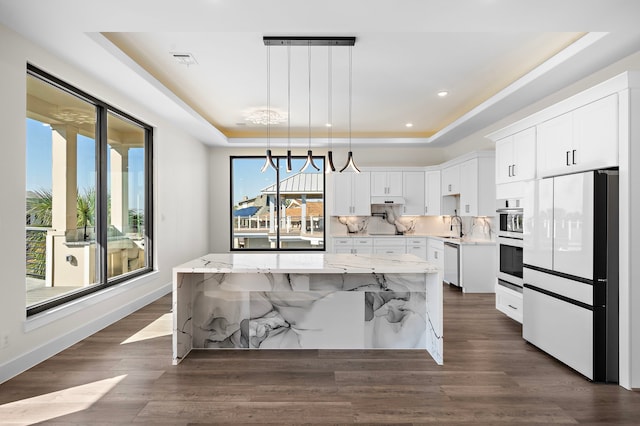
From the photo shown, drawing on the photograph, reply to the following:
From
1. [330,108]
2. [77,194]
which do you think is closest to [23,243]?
[77,194]

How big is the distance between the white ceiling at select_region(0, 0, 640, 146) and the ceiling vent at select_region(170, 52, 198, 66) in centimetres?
7

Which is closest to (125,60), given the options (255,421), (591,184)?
(255,421)

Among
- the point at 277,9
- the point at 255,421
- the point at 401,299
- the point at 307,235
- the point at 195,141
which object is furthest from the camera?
the point at 307,235

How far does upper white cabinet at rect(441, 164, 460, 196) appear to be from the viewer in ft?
21.3

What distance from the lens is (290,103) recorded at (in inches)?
218

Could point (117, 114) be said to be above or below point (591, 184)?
above

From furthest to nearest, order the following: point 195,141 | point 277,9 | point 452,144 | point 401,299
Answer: point 452,144 → point 195,141 → point 401,299 → point 277,9

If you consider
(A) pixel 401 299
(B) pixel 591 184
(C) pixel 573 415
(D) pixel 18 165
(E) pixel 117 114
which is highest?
(E) pixel 117 114

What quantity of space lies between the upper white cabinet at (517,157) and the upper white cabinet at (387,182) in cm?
321

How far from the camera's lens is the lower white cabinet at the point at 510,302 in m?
4.04

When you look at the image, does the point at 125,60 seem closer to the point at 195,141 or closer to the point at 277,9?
the point at 277,9

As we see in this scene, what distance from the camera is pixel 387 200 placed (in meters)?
7.63

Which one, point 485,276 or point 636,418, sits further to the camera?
point 485,276

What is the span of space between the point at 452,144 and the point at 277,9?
576cm
